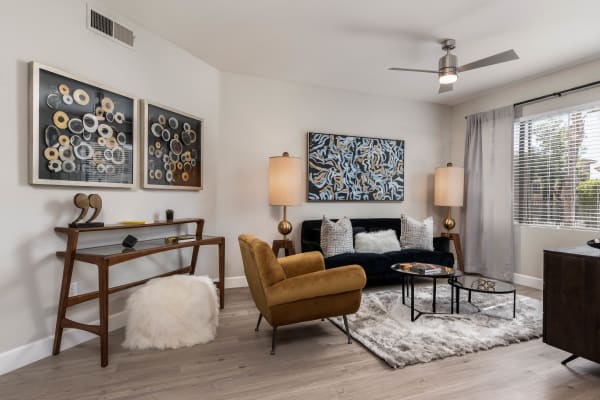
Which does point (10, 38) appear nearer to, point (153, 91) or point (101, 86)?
point (101, 86)

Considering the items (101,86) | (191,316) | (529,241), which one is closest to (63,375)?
(191,316)

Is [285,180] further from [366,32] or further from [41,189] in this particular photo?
[41,189]

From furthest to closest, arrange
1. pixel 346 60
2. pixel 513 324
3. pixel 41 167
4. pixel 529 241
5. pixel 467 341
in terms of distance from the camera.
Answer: pixel 529 241 → pixel 346 60 → pixel 513 324 → pixel 467 341 → pixel 41 167

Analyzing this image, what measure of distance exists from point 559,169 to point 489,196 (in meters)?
0.91

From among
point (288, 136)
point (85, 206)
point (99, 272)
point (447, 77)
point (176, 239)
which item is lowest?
point (99, 272)

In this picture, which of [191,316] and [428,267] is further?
[428,267]

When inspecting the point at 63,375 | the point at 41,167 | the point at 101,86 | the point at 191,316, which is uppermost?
the point at 101,86

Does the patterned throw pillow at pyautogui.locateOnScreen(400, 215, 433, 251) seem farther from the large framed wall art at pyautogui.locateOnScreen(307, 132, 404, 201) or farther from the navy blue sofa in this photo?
the large framed wall art at pyautogui.locateOnScreen(307, 132, 404, 201)

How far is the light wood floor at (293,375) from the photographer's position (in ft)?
6.35

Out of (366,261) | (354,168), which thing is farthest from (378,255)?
(354,168)

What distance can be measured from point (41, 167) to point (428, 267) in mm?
3306

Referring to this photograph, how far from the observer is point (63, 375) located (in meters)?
2.12

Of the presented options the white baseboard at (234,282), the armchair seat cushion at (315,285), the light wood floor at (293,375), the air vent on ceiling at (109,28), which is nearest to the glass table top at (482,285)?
the light wood floor at (293,375)

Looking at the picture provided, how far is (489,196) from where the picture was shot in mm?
4789
